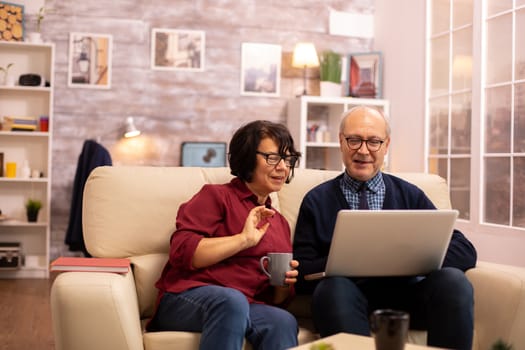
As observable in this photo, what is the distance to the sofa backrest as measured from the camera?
7.84 feet

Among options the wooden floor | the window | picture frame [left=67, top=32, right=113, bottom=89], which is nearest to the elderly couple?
the wooden floor

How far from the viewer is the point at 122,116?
6.00m

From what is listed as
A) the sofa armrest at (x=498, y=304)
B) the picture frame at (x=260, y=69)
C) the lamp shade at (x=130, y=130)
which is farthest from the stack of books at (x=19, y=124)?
the sofa armrest at (x=498, y=304)

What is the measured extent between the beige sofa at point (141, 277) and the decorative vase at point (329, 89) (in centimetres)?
356

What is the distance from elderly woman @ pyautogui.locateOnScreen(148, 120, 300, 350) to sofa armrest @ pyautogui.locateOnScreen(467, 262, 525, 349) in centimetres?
63

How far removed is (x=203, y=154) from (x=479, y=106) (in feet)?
7.87

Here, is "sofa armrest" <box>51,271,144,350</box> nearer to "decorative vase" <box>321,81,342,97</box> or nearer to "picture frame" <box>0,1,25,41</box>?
"picture frame" <box>0,1,25,41</box>

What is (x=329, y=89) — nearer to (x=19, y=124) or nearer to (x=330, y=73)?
(x=330, y=73)

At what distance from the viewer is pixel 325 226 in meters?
2.46

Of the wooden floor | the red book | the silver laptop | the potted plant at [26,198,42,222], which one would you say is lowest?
the wooden floor

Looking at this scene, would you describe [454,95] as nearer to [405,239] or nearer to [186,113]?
[186,113]

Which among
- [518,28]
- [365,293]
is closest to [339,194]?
[365,293]

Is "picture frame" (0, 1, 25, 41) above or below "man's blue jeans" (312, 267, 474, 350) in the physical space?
above

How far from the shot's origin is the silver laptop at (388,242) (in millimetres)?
2041
